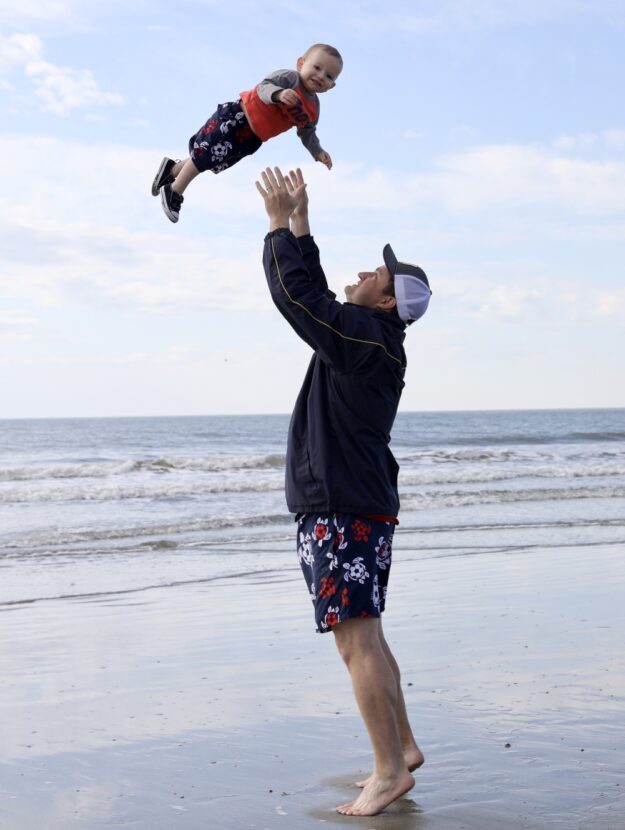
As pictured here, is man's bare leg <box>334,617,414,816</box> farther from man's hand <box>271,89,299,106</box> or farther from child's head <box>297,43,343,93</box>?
child's head <box>297,43,343,93</box>

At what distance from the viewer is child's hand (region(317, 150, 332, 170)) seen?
15.1ft

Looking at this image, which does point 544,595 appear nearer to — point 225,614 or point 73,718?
point 225,614

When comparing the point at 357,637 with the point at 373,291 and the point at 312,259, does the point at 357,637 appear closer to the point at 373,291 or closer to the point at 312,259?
the point at 373,291

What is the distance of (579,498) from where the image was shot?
17172mm

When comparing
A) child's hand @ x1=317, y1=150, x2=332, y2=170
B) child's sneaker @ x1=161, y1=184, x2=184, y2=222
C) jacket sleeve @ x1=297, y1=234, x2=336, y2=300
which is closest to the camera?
jacket sleeve @ x1=297, y1=234, x2=336, y2=300

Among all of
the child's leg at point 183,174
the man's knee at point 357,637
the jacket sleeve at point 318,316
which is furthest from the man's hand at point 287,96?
the man's knee at point 357,637

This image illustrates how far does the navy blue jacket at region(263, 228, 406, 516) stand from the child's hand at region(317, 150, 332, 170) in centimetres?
109

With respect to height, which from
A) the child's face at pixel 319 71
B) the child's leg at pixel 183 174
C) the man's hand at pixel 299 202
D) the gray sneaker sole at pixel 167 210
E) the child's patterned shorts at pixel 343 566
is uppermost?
the child's face at pixel 319 71

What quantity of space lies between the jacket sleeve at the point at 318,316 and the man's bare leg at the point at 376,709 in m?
0.92

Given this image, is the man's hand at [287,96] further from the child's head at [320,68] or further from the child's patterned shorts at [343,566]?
the child's patterned shorts at [343,566]

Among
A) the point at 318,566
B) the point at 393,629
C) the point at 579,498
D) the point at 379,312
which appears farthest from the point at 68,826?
the point at 579,498

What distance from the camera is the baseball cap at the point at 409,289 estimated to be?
371 cm

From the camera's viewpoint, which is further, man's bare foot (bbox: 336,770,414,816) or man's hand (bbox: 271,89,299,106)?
man's hand (bbox: 271,89,299,106)

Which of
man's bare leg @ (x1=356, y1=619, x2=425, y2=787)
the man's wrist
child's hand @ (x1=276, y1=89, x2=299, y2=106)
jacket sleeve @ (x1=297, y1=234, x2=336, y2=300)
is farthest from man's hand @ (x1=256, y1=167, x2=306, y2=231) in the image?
man's bare leg @ (x1=356, y1=619, x2=425, y2=787)
